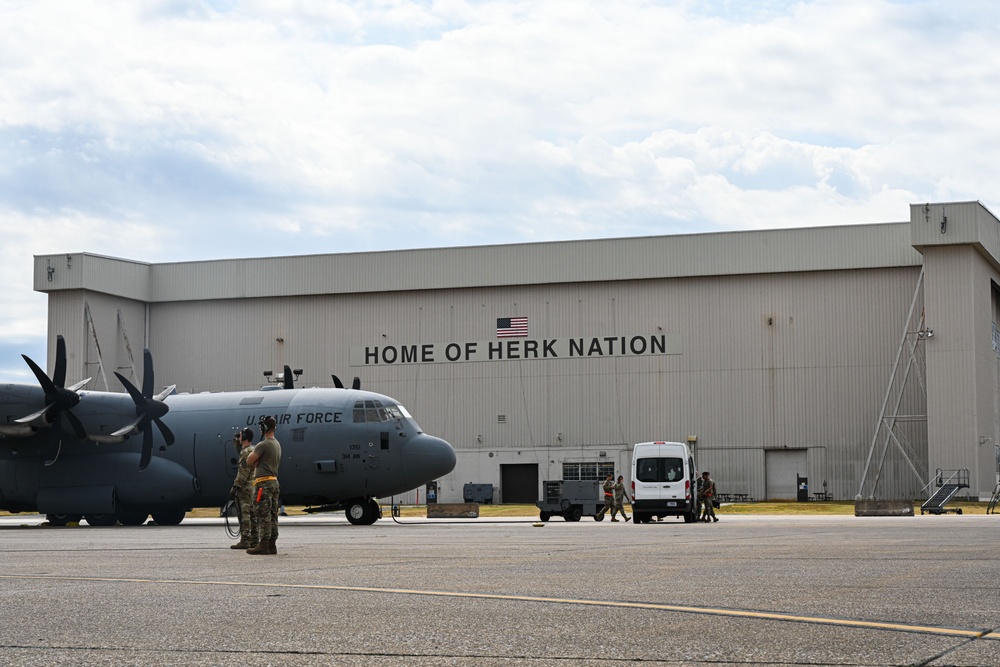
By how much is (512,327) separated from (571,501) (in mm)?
27514

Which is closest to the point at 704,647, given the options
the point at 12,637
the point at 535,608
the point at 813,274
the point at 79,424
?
the point at 535,608

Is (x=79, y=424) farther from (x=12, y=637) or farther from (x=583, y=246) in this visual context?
(x=583, y=246)

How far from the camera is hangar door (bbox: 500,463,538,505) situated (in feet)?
222

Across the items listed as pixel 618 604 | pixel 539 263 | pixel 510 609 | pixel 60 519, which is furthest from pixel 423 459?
pixel 539 263

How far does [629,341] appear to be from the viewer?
6669 cm

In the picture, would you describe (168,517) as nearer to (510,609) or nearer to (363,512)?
(363,512)

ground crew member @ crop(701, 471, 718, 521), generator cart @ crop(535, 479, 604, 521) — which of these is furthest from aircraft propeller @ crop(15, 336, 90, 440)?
ground crew member @ crop(701, 471, 718, 521)

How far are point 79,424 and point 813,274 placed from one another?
1669 inches

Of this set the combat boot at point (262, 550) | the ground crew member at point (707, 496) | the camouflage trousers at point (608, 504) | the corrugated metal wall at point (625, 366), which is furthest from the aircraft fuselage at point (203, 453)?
the corrugated metal wall at point (625, 366)

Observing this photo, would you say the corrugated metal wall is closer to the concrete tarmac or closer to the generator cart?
the generator cart

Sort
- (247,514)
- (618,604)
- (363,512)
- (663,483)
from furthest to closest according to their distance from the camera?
(663,483) < (363,512) < (247,514) < (618,604)

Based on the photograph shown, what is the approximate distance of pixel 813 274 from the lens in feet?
212

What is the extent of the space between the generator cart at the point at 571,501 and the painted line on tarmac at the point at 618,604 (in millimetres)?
29679

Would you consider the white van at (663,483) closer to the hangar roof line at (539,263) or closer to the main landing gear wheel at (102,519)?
the main landing gear wheel at (102,519)
